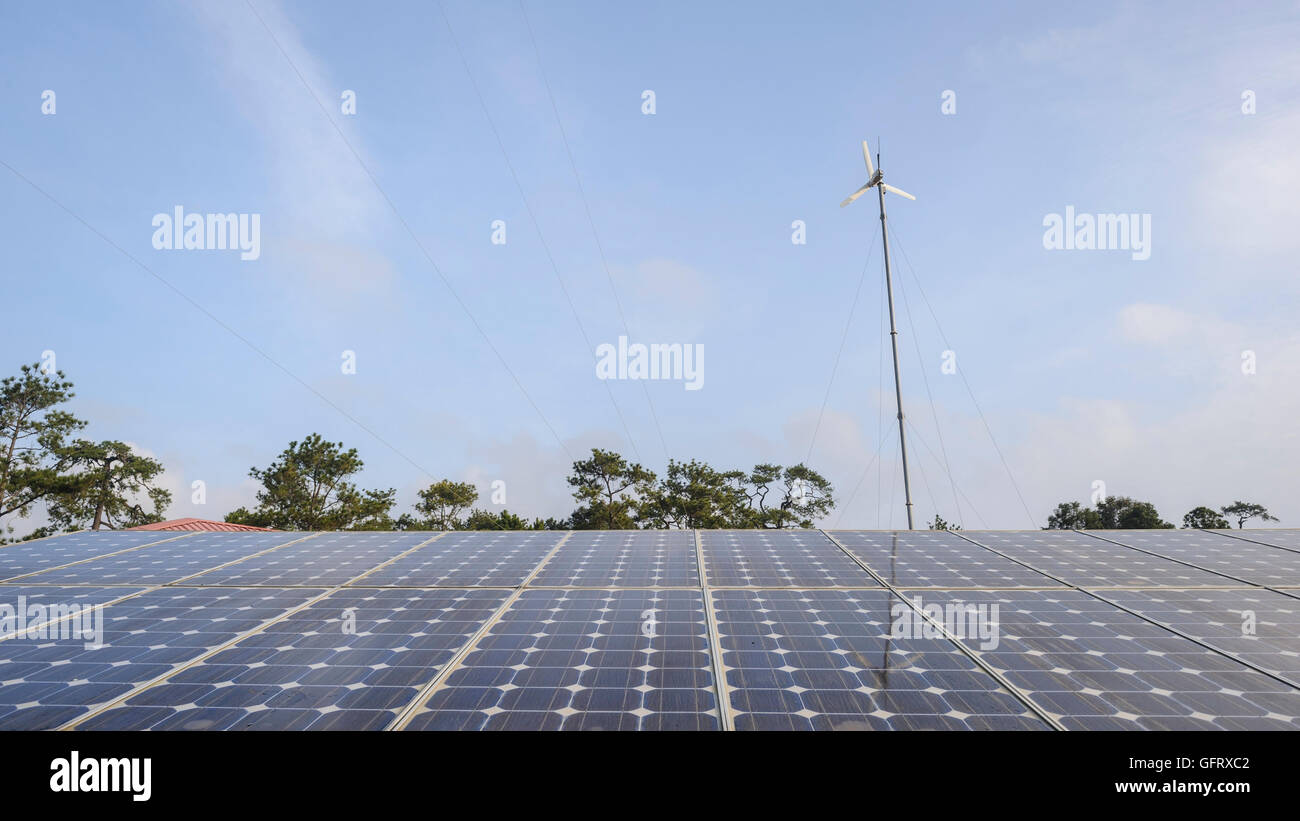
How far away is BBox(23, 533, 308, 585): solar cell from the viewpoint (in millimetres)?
16297

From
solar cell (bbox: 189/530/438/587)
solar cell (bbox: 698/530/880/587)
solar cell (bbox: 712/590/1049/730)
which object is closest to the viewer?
solar cell (bbox: 712/590/1049/730)

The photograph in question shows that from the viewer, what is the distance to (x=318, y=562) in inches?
701

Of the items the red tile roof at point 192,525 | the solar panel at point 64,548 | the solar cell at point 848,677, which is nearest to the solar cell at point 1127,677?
the solar cell at point 848,677

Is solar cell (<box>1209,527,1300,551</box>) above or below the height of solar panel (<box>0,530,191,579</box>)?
above

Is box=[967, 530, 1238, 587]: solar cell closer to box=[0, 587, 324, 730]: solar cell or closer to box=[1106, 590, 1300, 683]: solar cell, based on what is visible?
box=[1106, 590, 1300, 683]: solar cell

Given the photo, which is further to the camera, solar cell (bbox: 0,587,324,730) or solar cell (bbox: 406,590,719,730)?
solar cell (bbox: 0,587,324,730)

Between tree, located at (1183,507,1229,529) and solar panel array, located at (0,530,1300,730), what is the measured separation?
8038 centimetres

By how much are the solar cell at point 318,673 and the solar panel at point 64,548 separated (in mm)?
11265

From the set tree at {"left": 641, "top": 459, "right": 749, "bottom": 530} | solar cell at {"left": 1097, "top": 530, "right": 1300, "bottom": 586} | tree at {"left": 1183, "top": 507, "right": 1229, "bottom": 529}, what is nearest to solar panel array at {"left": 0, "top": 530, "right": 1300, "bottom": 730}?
solar cell at {"left": 1097, "top": 530, "right": 1300, "bottom": 586}

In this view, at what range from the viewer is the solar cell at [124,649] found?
909 cm

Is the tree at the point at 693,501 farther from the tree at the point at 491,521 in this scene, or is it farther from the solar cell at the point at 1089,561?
the solar cell at the point at 1089,561

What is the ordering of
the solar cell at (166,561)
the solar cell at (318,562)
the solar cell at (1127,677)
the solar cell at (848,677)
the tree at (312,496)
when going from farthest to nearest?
the tree at (312,496) → the solar cell at (166,561) → the solar cell at (318,562) → the solar cell at (1127,677) → the solar cell at (848,677)

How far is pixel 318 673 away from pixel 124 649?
14.1ft
